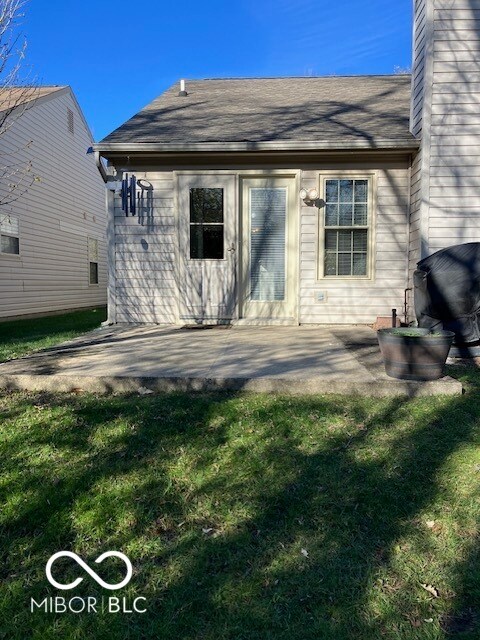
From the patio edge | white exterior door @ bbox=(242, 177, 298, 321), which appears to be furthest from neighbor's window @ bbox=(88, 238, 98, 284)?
the patio edge

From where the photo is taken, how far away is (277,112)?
6875 mm

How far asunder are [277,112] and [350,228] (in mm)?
2443

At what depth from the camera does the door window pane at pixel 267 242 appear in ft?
20.3

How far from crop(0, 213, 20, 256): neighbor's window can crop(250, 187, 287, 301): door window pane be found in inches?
237

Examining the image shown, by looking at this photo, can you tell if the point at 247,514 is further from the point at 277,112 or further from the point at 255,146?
the point at 277,112

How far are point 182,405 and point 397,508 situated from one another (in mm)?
1430

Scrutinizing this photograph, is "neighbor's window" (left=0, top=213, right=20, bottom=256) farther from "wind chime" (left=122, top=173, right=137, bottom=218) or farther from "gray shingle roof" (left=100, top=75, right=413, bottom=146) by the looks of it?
"wind chime" (left=122, top=173, right=137, bottom=218)

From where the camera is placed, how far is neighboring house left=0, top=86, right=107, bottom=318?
31.3 ft

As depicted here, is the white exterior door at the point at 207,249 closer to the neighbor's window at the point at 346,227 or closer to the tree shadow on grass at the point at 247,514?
the neighbor's window at the point at 346,227

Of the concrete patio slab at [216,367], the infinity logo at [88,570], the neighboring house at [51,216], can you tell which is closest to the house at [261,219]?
the concrete patio slab at [216,367]

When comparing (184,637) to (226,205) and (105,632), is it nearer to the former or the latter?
(105,632)

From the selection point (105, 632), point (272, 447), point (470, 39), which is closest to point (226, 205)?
point (470, 39)

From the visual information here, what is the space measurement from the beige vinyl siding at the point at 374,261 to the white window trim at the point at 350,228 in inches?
0.6

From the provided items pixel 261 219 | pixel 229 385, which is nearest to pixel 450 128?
pixel 261 219
